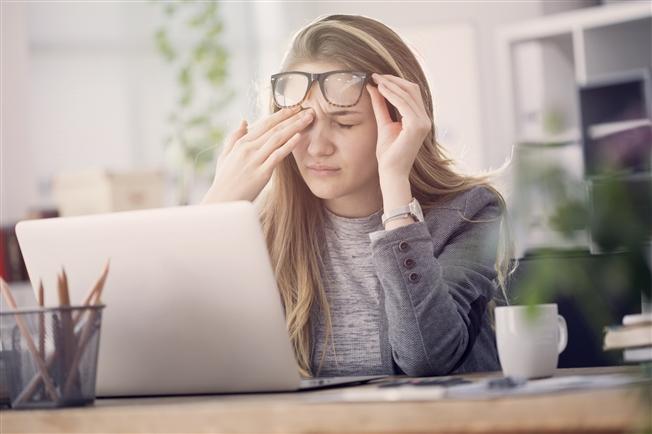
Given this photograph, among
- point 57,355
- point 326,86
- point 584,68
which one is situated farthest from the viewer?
point 584,68

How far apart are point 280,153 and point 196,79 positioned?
3358 millimetres

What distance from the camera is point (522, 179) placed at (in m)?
0.51

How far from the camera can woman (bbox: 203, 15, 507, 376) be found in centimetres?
183

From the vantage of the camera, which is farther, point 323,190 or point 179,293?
point 323,190

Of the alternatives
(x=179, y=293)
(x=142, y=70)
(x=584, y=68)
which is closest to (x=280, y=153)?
(x=179, y=293)

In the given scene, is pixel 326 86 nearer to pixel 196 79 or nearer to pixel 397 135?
pixel 397 135

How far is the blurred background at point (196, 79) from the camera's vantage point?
4.64m

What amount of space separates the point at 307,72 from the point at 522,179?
1591 mm

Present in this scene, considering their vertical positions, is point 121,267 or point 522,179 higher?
point 522,179

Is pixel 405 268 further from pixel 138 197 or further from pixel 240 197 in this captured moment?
pixel 138 197

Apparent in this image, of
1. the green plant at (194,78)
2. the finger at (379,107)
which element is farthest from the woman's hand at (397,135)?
the green plant at (194,78)

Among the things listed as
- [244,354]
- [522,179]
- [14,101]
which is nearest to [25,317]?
[244,354]

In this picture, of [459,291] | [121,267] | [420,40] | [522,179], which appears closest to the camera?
[522,179]

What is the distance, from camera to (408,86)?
2.03m
